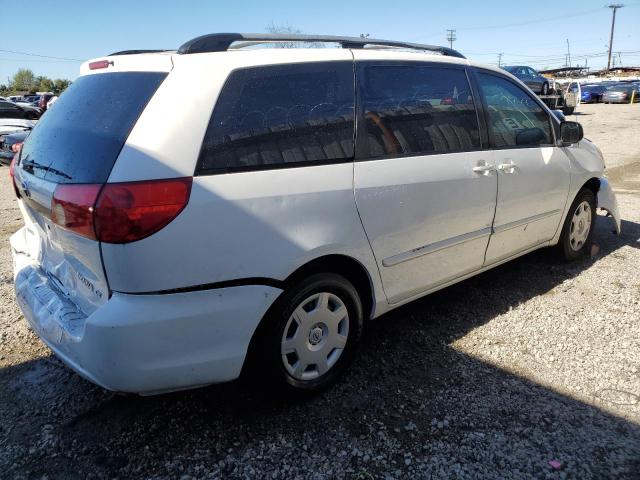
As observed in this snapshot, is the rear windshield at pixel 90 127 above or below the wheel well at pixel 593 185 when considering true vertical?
above

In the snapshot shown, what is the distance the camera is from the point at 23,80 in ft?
276

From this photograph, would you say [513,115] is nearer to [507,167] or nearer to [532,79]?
[507,167]

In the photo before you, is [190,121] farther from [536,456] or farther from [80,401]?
[536,456]

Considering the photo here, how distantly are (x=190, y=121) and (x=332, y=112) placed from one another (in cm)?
78

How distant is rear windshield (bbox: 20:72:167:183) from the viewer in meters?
2.10

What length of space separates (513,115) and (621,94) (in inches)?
1371

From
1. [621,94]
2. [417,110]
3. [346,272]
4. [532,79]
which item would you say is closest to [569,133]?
[417,110]

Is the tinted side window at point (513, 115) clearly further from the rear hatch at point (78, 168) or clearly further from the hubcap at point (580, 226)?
the rear hatch at point (78, 168)

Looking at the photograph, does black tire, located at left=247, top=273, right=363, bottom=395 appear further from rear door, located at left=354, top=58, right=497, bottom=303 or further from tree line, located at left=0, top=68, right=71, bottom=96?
tree line, located at left=0, top=68, right=71, bottom=96

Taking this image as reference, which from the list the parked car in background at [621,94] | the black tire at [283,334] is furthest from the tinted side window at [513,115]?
the parked car in background at [621,94]

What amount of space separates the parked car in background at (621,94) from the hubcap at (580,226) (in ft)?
110

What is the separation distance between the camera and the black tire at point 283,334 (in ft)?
7.87

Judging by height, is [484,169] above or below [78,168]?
below

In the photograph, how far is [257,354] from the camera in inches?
96.3
